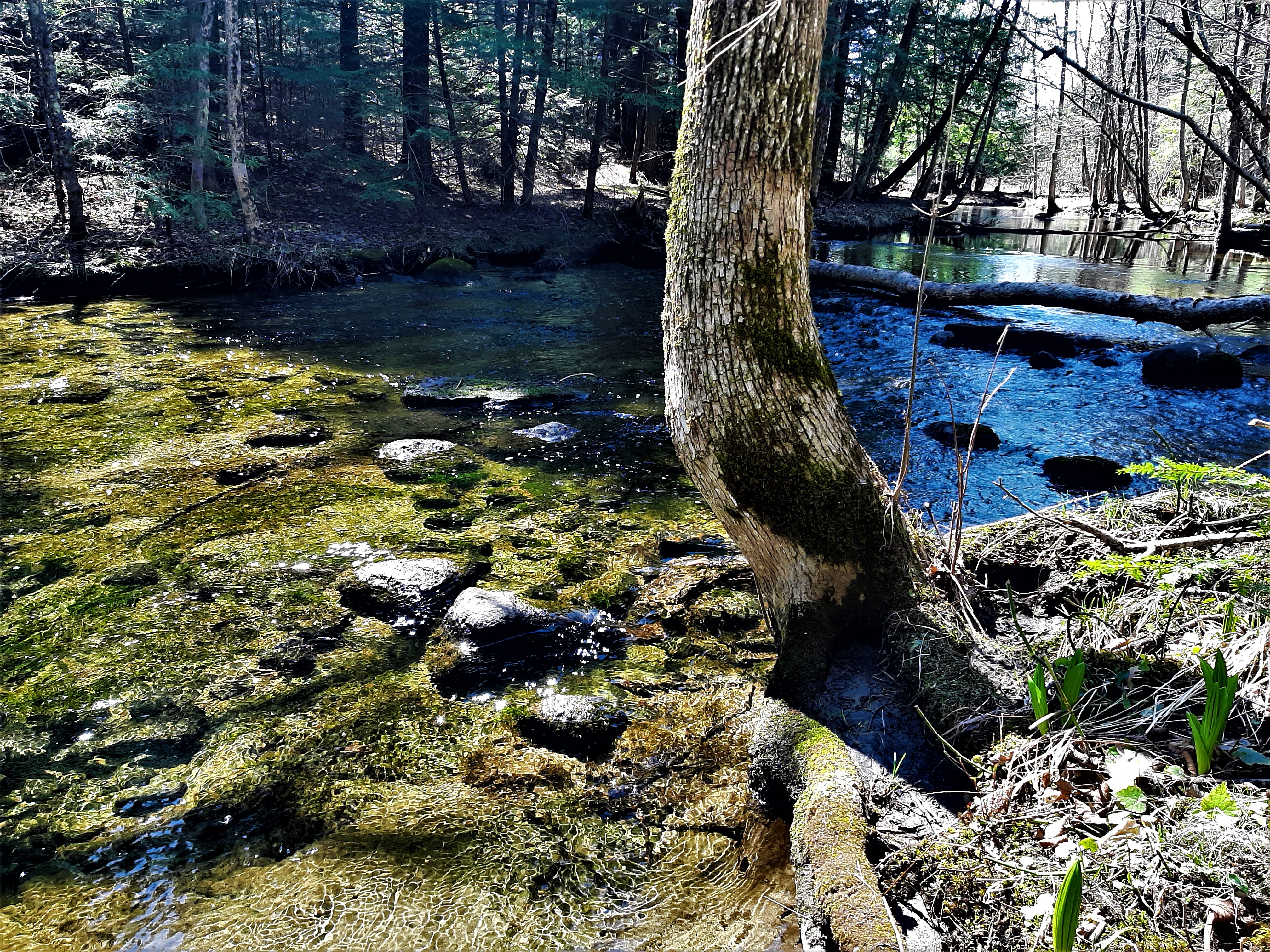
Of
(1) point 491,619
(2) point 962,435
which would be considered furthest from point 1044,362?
(1) point 491,619

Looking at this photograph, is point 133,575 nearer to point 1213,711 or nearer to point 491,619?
point 491,619

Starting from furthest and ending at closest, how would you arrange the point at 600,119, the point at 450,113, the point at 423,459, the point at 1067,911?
the point at 450,113 < the point at 600,119 < the point at 423,459 < the point at 1067,911

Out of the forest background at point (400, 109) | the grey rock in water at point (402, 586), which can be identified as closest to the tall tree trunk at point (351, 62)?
the forest background at point (400, 109)

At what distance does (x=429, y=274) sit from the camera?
1741cm

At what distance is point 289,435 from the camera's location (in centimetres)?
741

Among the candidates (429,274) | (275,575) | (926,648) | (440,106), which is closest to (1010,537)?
(926,648)

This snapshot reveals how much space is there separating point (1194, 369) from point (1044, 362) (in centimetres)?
174

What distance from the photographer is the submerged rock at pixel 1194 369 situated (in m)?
8.62

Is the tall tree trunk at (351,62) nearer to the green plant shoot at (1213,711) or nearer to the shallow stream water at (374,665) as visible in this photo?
the shallow stream water at (374,665)

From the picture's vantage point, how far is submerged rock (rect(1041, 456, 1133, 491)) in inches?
249

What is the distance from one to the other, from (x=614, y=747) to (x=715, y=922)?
1023mm

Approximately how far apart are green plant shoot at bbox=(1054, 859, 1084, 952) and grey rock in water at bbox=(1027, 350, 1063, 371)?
32.1 ft

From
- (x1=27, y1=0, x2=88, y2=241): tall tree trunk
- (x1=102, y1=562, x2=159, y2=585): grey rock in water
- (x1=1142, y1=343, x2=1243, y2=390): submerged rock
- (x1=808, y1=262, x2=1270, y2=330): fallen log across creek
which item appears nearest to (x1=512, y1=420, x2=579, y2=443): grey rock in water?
(x1=102, y1=562, x2=159, y2=585): grey rock in water

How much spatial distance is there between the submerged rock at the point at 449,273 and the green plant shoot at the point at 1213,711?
1667 cm
